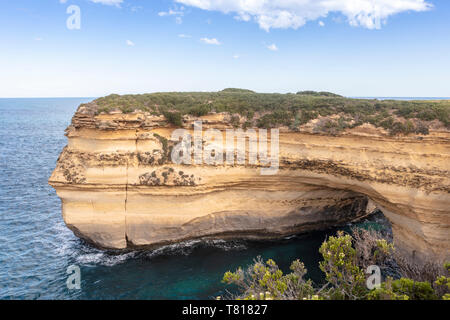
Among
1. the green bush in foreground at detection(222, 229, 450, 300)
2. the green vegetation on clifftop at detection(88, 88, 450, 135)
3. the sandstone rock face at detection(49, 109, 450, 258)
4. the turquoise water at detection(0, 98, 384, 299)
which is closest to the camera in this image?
the green bush in foreground at detection(222, 229, 450, 300)

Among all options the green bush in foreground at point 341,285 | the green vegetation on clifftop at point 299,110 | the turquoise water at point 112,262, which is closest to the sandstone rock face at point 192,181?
the green vegetation on clifftop at point 299,110

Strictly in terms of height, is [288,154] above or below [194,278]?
above

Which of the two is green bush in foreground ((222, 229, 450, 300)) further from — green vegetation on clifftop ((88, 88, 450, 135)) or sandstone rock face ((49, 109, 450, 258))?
green vegetation on clifftop ((88, 88, 450, 135))

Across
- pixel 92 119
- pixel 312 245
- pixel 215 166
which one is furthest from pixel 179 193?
pixel 312 245

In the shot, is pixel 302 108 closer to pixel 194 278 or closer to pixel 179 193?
pixel 179 193

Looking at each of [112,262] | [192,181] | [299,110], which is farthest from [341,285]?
[112,262]

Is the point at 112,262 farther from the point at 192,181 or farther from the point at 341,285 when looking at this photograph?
the point at 341,285

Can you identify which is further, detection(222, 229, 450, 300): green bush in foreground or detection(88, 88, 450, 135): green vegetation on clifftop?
detection(88, 88, 450, 135): green vegetation on clifftop

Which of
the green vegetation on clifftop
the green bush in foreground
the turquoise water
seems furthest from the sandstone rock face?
the green bush in foreground
